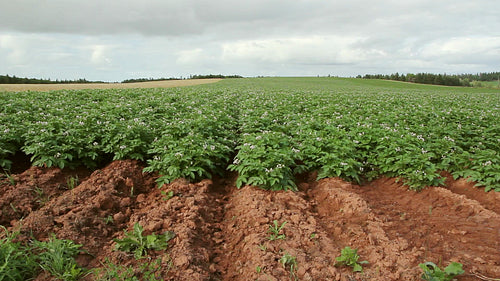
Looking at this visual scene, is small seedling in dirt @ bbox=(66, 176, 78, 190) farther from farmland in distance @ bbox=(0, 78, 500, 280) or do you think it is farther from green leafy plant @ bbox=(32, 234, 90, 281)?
green leafy plant @ bbox=(32, 234, 90, 281)

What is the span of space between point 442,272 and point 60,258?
4.42 m

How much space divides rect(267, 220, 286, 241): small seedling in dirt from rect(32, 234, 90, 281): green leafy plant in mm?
2380

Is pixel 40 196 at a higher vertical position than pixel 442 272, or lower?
higher

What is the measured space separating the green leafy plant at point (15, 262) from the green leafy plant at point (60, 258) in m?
0.10

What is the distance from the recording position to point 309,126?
373 inches

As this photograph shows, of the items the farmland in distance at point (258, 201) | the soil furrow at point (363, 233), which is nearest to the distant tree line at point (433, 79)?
the farmland in distance at point (258, 201)

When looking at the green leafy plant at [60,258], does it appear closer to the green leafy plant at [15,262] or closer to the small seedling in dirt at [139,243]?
the green leafy plant at [15,262]

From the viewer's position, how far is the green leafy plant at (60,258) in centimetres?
321

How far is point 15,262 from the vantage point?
3182 mm

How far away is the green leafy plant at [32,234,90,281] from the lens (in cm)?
321

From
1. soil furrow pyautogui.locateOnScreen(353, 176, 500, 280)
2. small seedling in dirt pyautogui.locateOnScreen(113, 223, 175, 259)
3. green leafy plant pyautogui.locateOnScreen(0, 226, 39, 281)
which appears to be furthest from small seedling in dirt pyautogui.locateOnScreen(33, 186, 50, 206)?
soil furrow pyautogui.locateOnScreen(353, 176, 500, 280)

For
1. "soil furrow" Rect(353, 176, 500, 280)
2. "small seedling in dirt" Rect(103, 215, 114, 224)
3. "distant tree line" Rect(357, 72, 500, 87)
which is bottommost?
"soil furrow" Rect(353, 176, 500, 280)

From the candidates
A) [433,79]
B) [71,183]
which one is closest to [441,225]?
[71,183]

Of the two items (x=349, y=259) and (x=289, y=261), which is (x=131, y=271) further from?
(x=349, y=259)
